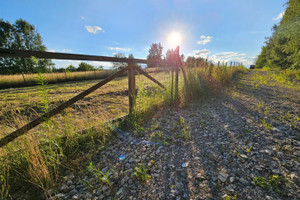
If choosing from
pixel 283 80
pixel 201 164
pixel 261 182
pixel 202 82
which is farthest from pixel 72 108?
pixel 283 80

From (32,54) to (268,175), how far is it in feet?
12.3

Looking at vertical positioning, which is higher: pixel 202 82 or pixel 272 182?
pixel 202 82

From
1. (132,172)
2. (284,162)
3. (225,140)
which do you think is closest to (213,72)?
(225,140)

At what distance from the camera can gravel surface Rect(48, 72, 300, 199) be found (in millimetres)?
1435

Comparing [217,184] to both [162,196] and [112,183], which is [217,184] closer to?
[162,196]

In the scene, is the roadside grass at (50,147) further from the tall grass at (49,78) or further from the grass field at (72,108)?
the tall grass at (49,78)

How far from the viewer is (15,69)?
25.3 meters

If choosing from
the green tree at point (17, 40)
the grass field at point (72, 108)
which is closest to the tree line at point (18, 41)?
→ the green tree at point (17, 40)

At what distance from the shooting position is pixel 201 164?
182 cm

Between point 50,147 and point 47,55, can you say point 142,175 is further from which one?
point 47,55

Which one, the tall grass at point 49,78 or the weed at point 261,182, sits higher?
the tall grass at point 49,78

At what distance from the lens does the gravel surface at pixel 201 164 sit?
1435mm

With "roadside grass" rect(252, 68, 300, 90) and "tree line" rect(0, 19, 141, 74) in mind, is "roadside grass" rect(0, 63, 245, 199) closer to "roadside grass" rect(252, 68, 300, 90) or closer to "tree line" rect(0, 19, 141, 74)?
"roadside grass" rect(252, 68, 300, 90)

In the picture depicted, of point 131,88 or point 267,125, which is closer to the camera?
point 267,125
